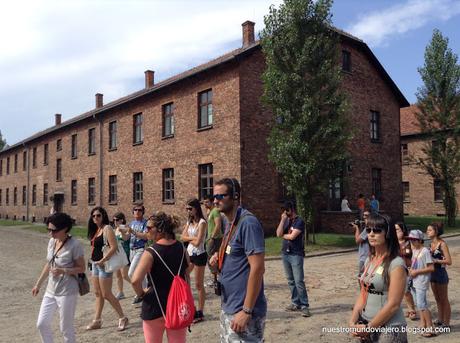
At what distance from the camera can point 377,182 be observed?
22.8 m

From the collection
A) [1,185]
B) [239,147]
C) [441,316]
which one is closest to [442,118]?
[239,147]

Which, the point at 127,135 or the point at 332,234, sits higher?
the point at 127,135

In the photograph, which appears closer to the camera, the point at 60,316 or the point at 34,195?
the point at 60,316

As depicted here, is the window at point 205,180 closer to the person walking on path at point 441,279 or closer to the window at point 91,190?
the window at point 91,190

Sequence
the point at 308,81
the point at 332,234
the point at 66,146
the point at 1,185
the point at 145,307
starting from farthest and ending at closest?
Result: the point at 1,185 < the point at 66,146 < the point at 332,234 < the point at 308,81 < the point at 145,307

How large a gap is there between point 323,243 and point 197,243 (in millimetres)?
10292

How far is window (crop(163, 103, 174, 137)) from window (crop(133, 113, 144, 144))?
2.22 meters

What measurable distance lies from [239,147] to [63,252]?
12.6 metres

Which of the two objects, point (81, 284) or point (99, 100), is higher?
point (99, 100)

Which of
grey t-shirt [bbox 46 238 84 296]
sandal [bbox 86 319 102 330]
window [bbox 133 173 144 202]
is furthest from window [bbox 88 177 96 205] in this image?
grey t-shirt [bbox 46 238 84 296]

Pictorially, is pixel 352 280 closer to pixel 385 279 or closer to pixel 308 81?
pixel 385 279

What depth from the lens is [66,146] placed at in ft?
101

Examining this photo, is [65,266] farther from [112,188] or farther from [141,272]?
[112,188]

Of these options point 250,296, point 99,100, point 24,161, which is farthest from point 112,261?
point 24,161
